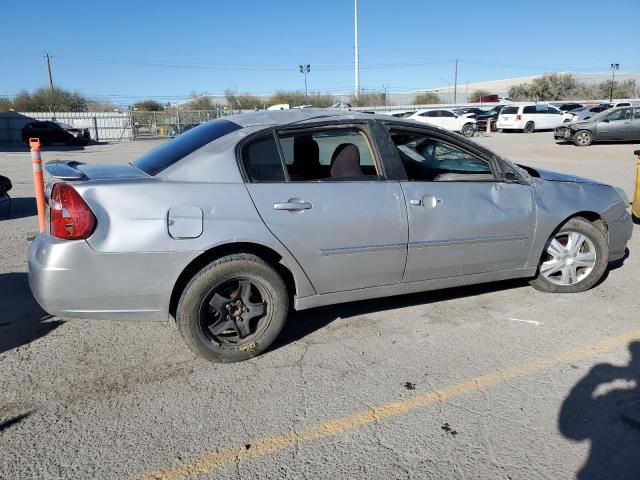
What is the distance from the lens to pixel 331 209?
344 centimetres

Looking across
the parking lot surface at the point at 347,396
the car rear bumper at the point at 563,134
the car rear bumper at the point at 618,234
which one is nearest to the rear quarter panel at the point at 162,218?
the parking lot surface at the point at 347,396

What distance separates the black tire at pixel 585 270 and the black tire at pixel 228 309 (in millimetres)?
2498

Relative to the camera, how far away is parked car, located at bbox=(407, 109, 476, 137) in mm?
29828

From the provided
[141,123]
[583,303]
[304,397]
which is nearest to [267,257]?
[304,397]

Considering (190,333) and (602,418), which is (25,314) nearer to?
(190,333)

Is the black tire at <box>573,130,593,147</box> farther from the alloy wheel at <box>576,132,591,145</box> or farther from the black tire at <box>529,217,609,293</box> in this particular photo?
the black tire at <box>529,217,609,293</box>

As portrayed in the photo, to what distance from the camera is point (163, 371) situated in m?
3.29

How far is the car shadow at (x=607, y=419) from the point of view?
95.1 inches

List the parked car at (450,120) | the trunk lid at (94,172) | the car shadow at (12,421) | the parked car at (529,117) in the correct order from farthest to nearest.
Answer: the parked car at (529,117)
the parked car at (450,120)
the trunk lid at (94,172)
the car shadow at (12,421)

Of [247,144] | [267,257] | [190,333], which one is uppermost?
[247,144]

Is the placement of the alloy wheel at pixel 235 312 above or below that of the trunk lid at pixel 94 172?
below

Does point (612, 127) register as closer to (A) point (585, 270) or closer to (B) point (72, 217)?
(A) point (585, 270)

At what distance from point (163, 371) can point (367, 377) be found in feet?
4.38

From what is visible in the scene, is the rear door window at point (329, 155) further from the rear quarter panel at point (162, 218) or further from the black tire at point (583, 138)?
the black tire at point (583, 138)
